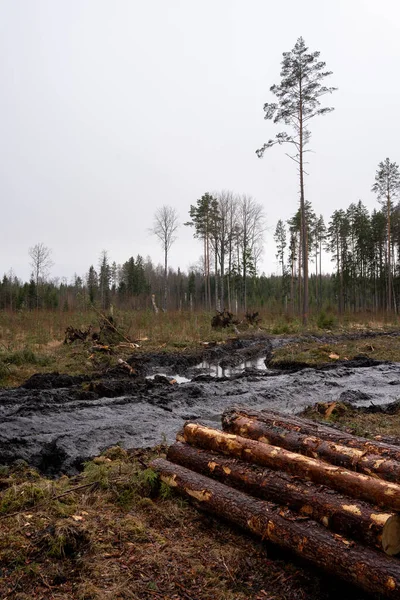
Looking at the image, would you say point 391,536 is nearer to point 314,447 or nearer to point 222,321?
point 314,447

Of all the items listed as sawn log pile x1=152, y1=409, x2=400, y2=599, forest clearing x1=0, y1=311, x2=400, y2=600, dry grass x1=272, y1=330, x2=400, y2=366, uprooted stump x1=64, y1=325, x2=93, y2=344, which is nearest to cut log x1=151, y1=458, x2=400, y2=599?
sawn log pile x1=152, y1=409, x2=400, y2=599

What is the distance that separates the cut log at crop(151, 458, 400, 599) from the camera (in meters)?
3.13

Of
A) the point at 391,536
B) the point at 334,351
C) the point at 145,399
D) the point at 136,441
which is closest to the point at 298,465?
the point at 391,536

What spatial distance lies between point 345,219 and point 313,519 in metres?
61.7

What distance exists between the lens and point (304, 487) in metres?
3.90

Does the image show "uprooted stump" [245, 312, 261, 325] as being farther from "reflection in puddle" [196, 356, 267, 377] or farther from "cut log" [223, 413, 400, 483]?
"cut log" [223, 413, 400, 483]

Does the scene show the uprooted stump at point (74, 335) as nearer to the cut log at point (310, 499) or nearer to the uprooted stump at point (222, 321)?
the uprooted stump at point (222, 321)

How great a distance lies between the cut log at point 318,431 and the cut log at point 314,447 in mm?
39

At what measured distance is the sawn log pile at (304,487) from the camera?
10.8 ft

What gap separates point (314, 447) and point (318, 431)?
46 centimetres

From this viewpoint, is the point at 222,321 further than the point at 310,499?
Yes

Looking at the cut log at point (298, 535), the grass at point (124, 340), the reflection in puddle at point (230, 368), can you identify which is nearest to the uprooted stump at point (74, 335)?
the grass at point (124, 340)

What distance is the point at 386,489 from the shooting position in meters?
3.54

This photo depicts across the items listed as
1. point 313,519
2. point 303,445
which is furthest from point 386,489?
point 303,445
